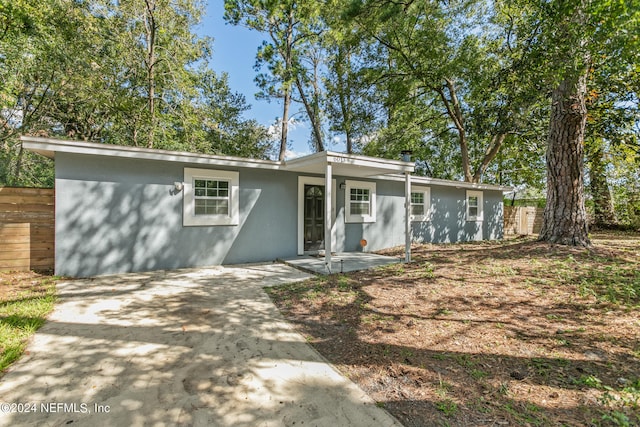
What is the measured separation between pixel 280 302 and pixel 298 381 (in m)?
1.98

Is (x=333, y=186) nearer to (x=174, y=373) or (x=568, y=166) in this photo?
(x=568, y=166)

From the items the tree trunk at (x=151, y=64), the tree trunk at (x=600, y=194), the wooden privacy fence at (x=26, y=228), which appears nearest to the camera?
the wooden privacy fence at (x=26, y=228)

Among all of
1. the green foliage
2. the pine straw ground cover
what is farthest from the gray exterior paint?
the green foliage

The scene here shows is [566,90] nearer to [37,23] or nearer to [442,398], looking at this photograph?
[442,398]

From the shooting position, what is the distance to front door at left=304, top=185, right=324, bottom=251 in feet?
25.6

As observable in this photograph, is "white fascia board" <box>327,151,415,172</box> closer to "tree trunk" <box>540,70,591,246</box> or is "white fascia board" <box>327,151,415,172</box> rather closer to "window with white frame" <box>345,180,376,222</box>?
"window with white frame" <box>345,180,376,222</box>

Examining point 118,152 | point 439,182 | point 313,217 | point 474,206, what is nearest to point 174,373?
point 118,152

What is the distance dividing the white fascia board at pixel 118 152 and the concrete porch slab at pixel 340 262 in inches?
97.6

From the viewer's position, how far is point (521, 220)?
14.1 meters

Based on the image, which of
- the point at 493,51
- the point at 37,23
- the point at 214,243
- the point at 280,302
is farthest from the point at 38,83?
the point at 493,51

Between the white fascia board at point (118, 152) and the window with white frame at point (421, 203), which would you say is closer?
the white fascia board at point (118, 152)

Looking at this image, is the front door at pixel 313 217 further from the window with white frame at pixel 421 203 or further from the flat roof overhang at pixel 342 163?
the window with white frame at pixel 421 203

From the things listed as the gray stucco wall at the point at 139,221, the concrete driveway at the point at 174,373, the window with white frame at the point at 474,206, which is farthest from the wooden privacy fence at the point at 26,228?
the window with white frame at the point at 474,206

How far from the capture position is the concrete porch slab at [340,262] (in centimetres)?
596
